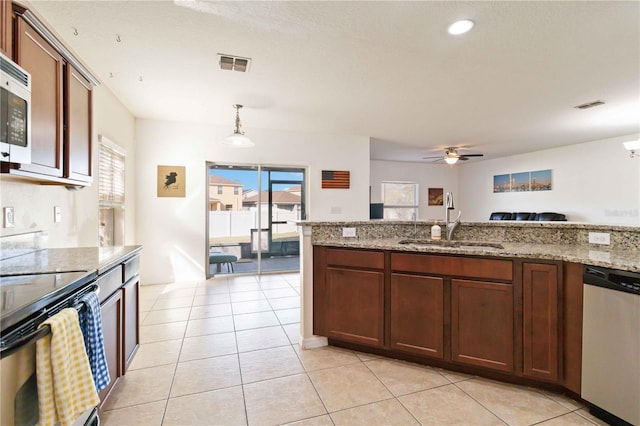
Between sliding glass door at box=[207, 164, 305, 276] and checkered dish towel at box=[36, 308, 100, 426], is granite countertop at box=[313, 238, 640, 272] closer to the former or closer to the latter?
checkered dish towel at box=[36, 308, 100, 426]

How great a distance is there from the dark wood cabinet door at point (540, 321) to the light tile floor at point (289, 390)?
20cm

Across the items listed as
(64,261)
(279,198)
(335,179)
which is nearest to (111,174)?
(64,261)

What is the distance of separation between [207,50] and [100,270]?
6.56 feet

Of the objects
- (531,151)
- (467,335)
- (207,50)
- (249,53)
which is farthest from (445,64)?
(531,151)

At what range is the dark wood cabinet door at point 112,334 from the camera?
1.60 m

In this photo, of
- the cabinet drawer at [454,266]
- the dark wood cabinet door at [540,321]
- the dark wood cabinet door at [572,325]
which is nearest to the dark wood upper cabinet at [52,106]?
the cabinet drawer at [454,266]

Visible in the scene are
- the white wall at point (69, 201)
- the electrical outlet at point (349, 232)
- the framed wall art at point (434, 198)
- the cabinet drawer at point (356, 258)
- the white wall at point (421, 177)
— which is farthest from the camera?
the framed wall art at point (434, 198)

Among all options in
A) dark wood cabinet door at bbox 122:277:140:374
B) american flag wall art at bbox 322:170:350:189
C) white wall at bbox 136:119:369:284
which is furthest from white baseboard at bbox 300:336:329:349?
american flag wall art at bbox 322:170:350:189

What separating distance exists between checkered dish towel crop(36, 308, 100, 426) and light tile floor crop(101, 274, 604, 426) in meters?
0.76

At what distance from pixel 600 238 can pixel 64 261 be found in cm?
348

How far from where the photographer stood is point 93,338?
4.16 ft

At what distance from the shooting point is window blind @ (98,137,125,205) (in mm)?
3387

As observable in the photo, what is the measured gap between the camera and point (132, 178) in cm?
439

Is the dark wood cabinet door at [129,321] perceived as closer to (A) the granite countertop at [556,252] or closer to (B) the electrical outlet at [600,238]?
(A) the granite countertop at [556,252]
